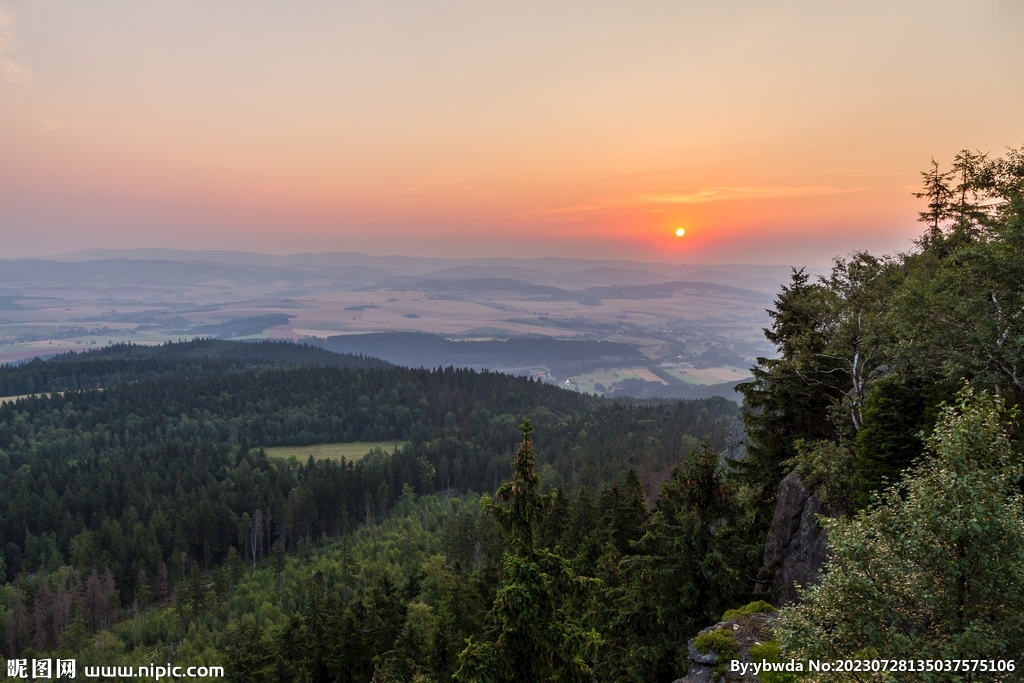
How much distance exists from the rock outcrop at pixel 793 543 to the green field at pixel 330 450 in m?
162

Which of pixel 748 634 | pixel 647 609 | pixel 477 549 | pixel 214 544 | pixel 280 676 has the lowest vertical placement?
pixel 214 544

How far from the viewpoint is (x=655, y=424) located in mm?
171375

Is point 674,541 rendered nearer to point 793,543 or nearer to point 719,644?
point 719,644

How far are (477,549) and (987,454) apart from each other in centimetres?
8614

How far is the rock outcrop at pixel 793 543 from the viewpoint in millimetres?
26828

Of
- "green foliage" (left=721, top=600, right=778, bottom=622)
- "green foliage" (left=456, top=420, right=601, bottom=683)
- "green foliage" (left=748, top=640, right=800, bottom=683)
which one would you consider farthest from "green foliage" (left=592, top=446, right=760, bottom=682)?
"green foliage" (left=456, top=420, right=601, bottom=683)

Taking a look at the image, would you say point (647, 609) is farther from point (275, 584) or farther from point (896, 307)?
point (275, 584)

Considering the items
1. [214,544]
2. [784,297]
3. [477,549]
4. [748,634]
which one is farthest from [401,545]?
[748,634]

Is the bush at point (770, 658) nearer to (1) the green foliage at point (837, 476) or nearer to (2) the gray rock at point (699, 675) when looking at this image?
(2) the gray rock at point (699, 675)

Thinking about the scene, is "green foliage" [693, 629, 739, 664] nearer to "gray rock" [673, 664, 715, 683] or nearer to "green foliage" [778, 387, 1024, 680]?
"gray rock" [673, 664, 715, 683]

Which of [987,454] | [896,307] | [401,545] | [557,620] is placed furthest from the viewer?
[401,545]

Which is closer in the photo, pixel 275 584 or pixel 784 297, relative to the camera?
pixel 784 297

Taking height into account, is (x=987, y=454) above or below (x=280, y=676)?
above

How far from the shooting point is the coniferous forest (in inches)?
531
